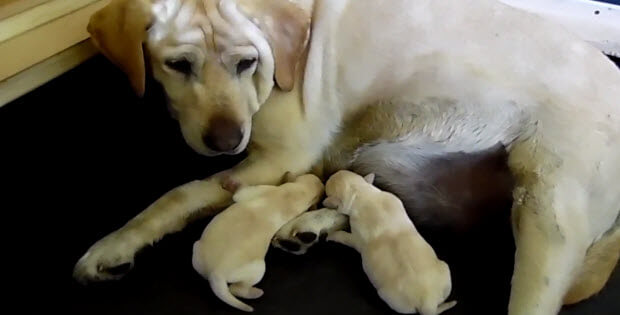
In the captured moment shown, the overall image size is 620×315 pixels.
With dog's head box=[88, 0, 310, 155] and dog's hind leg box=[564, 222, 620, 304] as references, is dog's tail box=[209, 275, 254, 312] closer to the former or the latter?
dog's head box=[88, 0, 310, 155]

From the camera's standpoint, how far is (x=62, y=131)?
1884 millimetres

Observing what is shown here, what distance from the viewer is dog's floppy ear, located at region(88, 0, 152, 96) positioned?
A: 1583 mm

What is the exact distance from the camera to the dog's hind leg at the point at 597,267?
5.27 ft

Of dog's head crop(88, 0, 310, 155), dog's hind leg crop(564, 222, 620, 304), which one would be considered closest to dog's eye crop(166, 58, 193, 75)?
dog's head crop(88, 0, 310, 155)

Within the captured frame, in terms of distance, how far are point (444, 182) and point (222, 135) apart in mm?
494

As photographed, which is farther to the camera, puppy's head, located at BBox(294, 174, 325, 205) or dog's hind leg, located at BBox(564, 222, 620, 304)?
puppy's head, located at BBox(294, 174, 325, 205)

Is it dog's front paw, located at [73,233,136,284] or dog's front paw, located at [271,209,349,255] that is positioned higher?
dog's front paw, located at [73,233,136,284]

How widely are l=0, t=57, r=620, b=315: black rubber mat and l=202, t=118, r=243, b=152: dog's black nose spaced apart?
0.22m

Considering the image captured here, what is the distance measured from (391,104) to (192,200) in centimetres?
47

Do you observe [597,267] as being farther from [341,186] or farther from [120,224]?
[120,224]

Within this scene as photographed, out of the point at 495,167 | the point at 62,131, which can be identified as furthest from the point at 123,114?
the point at 495,167

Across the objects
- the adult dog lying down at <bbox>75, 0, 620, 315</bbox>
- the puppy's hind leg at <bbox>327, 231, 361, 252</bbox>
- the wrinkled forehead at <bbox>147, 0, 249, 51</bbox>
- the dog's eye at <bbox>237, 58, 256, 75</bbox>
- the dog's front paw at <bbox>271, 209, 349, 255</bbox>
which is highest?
the wrinkled forehead at <bbox>147, 0, 249, 51</bbox>

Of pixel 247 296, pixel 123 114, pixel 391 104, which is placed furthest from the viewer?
pixel 123 114

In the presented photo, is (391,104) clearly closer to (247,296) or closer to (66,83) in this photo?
(247,296)
